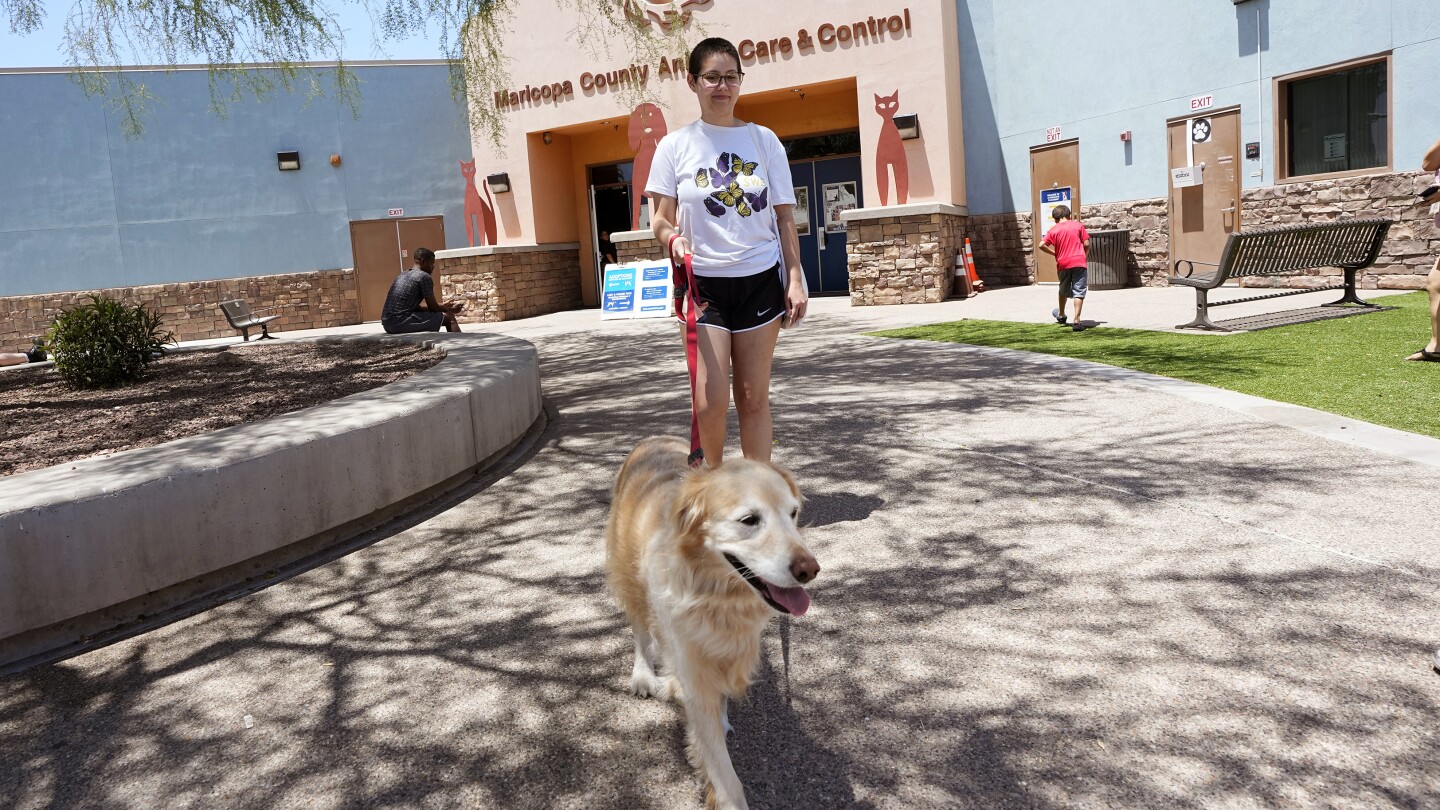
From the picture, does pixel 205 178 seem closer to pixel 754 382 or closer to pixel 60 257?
pixel 60 257

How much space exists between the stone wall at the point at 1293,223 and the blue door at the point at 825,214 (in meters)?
2.84

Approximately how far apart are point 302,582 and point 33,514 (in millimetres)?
1050

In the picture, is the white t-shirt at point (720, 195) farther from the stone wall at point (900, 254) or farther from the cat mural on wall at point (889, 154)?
the cat mural on wall at point (889, 154)

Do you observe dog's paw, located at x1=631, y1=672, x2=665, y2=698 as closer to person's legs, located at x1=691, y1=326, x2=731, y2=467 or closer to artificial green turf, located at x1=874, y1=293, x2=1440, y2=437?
person's legs, located at x1=691, y1=326, x2=731, y2=467

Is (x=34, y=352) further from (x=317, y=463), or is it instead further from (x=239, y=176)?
(x=239, y=176)

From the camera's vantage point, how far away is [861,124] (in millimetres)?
17344

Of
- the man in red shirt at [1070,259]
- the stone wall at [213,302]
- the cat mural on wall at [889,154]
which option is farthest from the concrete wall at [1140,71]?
the stone wall at [213,302]

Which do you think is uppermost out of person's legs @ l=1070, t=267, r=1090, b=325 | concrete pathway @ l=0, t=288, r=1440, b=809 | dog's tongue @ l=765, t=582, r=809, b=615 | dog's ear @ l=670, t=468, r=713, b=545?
person's legs @ l=1070, t=267, r=1090, b=325

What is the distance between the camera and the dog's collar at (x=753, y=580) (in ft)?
7.42

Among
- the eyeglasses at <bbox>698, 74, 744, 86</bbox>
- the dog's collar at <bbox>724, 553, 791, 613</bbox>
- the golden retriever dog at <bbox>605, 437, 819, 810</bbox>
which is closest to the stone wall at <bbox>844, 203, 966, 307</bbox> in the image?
the eyeglasses at <bbox>698, 74, 744, 86</bbox>

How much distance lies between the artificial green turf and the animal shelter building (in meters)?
3.63

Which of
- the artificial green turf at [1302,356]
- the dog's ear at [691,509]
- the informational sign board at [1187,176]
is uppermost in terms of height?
the informational sign board at [1187,176]

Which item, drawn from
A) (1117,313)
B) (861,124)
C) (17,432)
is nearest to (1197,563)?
(17,432)

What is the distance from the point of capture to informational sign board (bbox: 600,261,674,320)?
1781cm
